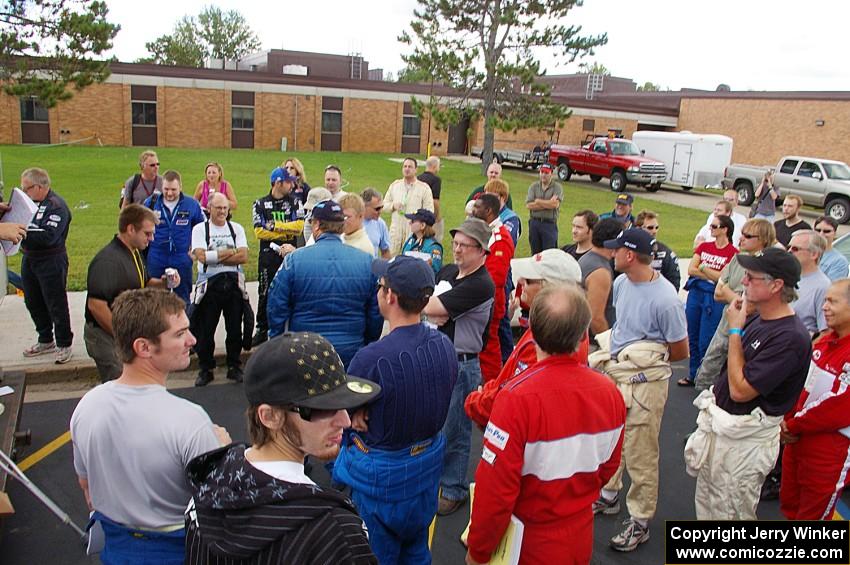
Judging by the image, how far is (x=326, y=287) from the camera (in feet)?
14.3

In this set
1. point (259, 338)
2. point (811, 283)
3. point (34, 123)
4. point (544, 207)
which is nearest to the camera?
point (811, 283)

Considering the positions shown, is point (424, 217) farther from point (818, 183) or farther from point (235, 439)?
point (818, 183)

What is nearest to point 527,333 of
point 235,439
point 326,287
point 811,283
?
point 326,287

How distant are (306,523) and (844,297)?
3.78 meters

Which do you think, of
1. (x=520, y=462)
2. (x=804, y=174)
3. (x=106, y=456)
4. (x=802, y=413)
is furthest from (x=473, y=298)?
(x=804, y=174)

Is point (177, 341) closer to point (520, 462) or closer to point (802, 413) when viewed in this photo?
point (520, 462)

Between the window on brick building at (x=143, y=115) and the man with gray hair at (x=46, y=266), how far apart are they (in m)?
31.5

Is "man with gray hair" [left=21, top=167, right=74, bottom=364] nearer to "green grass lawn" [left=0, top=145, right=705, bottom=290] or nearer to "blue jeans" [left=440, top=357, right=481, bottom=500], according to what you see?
"green grass lawn" [left=0, top=145, right=705, bottom=290]

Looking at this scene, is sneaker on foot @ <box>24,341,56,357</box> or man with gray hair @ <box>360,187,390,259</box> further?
man with gray hair @ <box>360,187,390,259</box>

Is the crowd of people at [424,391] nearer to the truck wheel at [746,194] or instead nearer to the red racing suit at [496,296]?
the red racing suit at [496,296]

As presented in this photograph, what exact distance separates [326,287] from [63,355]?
3901 millimetres

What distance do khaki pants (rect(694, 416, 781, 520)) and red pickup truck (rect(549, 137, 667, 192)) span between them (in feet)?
81.5

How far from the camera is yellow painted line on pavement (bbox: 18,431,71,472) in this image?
194 inches

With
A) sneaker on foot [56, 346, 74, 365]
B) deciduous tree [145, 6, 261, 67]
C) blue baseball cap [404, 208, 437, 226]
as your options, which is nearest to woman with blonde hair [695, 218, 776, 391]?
blue baseball cap [404, 208, 437, 226]
